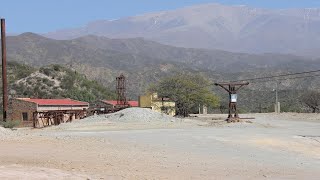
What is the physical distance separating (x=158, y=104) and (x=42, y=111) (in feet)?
64.5

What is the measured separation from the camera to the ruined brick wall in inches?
2680

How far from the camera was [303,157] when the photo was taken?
85.6ft

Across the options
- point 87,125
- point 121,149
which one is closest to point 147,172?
point 121,149

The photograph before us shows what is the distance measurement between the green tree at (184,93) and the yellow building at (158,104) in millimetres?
1368

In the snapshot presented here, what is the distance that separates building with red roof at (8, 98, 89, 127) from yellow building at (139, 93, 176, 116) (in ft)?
30.5

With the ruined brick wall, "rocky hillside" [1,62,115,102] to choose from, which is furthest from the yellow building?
"rocky hillside" [1,62,115,102]

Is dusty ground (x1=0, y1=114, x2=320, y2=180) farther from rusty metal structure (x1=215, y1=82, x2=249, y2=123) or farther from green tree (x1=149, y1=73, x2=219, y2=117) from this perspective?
green tree (x1=149, y1=73, x2=219, y2=117)

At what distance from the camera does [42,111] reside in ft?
208

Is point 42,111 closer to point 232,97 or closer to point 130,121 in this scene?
point 130,121

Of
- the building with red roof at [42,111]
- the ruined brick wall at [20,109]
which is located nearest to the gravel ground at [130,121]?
the building with red roof at [42,111]

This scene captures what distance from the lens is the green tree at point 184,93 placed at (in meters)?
79.2

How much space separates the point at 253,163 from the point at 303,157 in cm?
455

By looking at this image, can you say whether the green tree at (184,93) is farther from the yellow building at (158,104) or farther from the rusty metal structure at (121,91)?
the rusty metal structure at (121,91)

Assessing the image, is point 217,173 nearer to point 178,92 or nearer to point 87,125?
point 87,125
